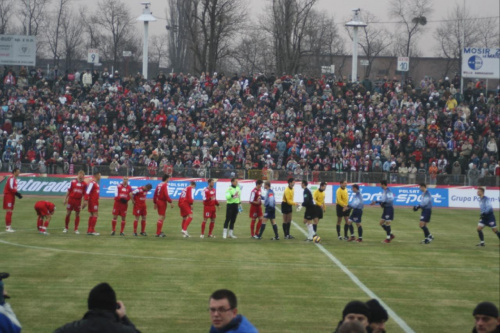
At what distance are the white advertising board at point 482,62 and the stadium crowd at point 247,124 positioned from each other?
4117 millimetres

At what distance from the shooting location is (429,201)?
27.3 metres

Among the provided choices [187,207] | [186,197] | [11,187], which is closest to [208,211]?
[187,207]

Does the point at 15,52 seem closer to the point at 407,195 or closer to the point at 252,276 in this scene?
the point at 407,195

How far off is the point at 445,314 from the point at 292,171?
102 ft

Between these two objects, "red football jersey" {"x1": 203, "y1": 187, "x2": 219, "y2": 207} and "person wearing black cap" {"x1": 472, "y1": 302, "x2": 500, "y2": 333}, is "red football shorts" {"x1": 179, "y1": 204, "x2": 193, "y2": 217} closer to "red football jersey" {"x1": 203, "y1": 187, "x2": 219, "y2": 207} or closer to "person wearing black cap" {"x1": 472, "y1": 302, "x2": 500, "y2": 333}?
"red football jersey" {"x1": 203, "y1": 187, "x2": 219, "y2": 207}

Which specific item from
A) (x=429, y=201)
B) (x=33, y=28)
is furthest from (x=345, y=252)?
Answer: (x=33, y=28)

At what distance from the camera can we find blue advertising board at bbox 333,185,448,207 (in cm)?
4409

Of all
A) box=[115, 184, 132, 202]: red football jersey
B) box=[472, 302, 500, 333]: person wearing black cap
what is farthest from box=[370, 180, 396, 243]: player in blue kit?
box=[472, 302, 500, 333]: person wearing black cap

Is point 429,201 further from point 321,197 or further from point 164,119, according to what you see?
point 164,119

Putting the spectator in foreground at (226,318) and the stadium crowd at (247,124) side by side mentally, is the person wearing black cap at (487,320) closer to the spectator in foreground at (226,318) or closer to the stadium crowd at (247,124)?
the spectator in foreground at (226,318)

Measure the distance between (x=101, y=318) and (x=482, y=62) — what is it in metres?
59.4

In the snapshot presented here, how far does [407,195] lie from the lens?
4453cm

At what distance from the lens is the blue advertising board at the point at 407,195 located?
44.1 m

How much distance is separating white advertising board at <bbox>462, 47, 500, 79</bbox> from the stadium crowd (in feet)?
13.5
